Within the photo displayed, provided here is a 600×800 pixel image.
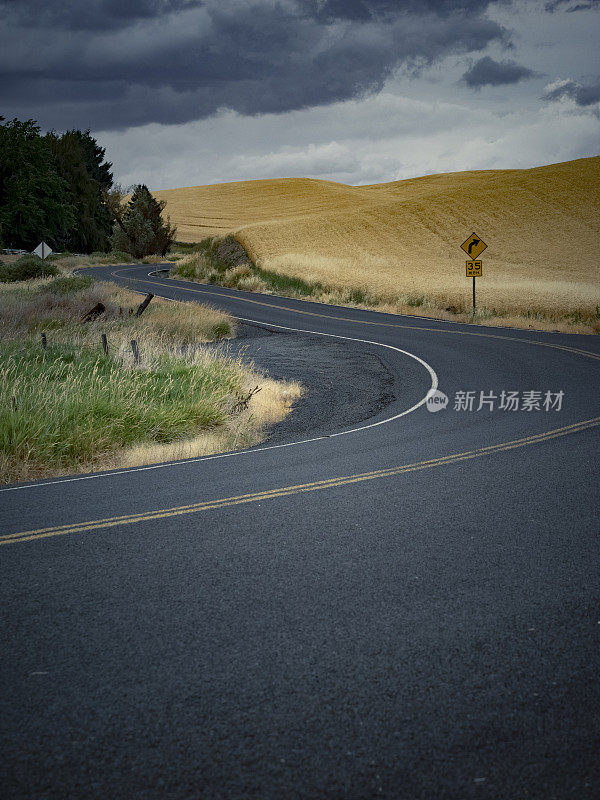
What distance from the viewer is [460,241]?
200 ft

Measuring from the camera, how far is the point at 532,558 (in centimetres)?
527

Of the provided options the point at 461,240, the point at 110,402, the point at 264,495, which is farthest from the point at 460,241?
the point at 264,495

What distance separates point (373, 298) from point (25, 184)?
42.9m

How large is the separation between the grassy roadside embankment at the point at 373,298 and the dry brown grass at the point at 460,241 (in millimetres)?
164

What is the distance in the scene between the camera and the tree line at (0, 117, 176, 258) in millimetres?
63406

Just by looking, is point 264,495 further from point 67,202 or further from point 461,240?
point 67,202

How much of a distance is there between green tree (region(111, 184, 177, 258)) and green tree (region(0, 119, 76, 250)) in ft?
37.1

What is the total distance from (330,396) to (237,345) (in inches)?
305

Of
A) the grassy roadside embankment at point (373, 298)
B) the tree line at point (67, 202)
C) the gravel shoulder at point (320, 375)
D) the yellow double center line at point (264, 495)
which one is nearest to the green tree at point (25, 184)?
the tree line at point (67, 202)

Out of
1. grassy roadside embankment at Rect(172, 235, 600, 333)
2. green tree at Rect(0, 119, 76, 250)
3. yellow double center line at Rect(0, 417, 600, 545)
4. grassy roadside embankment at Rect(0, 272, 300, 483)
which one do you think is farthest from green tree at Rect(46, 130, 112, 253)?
yellow double center line at Rect(0, 417, 600, 545)

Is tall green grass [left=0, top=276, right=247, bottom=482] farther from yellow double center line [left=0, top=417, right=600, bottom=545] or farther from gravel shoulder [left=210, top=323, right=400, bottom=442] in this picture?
yellow double center line [left=0, top=417, right=600, bottom=545]

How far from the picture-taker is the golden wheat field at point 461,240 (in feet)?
124

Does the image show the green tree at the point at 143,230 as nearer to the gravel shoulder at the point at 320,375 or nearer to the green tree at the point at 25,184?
the green tree at the point at 25,184

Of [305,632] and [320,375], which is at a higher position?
[320,375]
